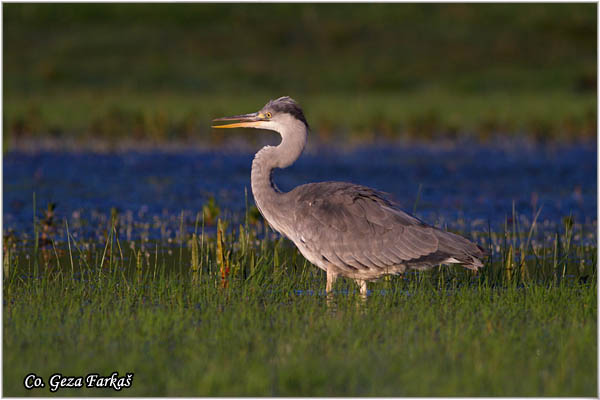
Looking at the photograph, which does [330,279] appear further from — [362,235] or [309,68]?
[309,68]

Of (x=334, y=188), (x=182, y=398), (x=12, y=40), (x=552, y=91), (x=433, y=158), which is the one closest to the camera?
(x=182, y=398)

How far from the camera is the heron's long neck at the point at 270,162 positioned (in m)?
8.23

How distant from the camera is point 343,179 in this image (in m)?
17.2

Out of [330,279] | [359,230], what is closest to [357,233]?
[359,230]

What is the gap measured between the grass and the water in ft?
10.4

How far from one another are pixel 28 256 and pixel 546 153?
1350 centimetres

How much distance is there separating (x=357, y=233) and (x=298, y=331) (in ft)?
5.69

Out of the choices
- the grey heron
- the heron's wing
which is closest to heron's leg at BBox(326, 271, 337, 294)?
the grey heron

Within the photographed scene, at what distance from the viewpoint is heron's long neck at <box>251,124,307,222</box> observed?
8234mm

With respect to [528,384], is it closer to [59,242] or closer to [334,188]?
[334,188]

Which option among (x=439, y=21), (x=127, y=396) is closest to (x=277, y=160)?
(x=127, y=396)

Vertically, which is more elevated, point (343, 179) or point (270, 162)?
point (343, 179)

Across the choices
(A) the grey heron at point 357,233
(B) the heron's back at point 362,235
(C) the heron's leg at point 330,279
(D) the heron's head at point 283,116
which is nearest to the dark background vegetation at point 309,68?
(D) the heron's head at point 283,116

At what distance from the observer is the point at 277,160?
8.34 m
